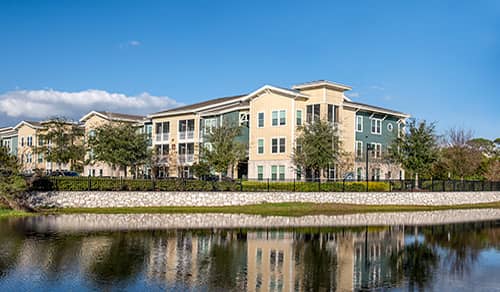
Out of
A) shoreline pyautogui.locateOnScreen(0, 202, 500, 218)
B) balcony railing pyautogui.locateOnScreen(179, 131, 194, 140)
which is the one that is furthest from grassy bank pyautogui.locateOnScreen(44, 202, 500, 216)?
balcony railing pyautogui.locateOnScreen(179, 131, 194, 140)

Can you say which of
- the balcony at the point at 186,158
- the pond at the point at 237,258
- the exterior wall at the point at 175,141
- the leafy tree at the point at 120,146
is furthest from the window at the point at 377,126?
the pond at the point at 237,258

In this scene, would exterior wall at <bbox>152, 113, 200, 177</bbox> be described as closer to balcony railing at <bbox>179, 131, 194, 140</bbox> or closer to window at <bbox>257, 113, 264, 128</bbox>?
balcony railing at <bbox>179, 131, 194, 140</bbox>

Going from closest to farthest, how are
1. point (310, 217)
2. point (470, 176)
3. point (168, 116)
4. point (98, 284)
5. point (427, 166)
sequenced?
1. point (98, 284)
2. point (310, 217)
3. point (427, 166)
4. point (168, 116)
5. point (470, 176)

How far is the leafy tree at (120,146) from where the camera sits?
2136 inches

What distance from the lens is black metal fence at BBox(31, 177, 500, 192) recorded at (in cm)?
3666

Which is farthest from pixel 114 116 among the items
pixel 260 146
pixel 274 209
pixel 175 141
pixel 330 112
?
pixel 274 209

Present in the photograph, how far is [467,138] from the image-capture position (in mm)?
79250

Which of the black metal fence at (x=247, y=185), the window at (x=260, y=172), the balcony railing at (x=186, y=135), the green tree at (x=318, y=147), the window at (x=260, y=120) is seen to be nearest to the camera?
the black metal fence at (x=247, y=185)

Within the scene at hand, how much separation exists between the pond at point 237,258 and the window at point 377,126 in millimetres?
31593

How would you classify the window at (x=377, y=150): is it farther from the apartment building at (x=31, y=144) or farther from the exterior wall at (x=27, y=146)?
the exterior wall at (x=27, y=146)

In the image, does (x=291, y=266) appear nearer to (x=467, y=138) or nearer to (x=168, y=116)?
(x=168, y=116)

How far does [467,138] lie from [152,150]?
144 ft

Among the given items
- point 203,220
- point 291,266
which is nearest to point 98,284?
point 291,266

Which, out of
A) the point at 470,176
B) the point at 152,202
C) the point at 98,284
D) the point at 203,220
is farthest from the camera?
the point at 470,176
